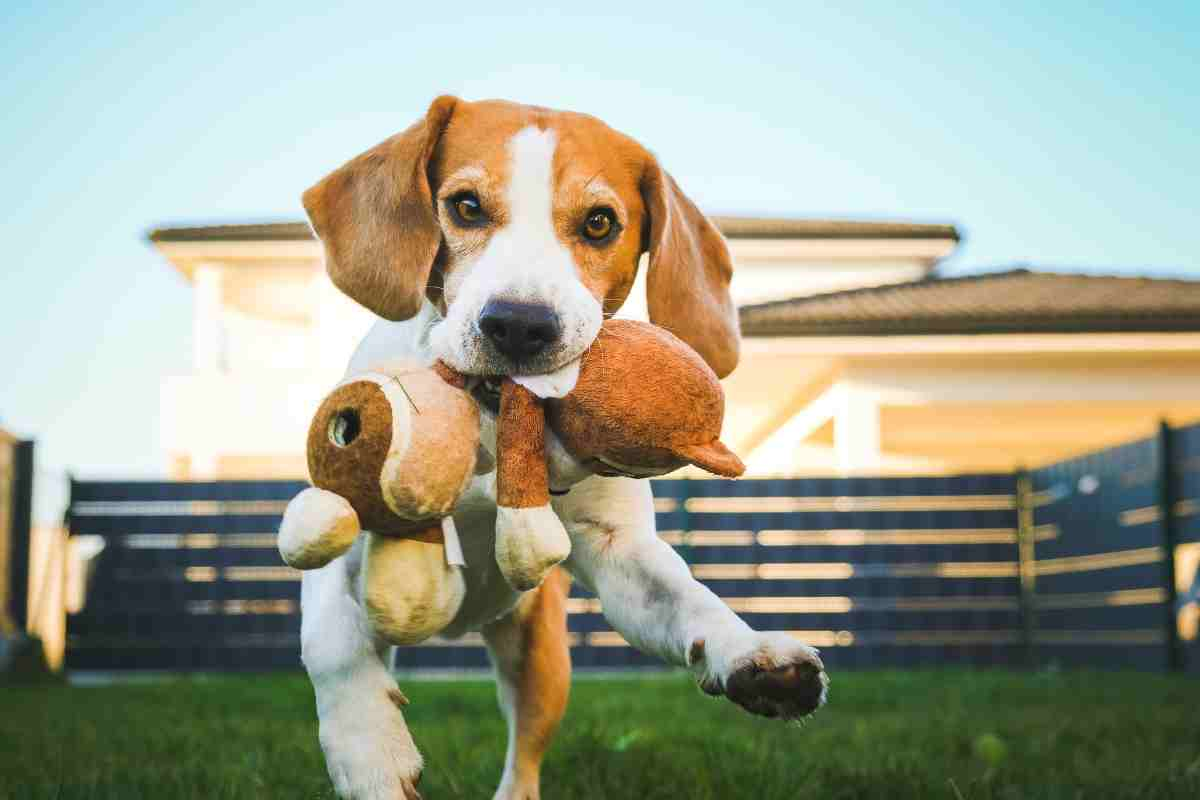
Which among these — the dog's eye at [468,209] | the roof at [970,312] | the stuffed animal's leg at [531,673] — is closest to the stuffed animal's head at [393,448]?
the dog's eye at [468,209]

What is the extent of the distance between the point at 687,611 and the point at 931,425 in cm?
1389

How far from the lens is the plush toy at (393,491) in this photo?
1933 millimetres

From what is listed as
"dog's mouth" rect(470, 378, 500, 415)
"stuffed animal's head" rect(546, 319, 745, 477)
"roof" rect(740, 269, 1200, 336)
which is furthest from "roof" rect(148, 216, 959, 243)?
"stuffed animal's head" rect(546, 319, 745, 477)

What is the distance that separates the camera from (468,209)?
257 centimetres

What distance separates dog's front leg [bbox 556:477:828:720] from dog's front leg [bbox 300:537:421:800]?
0.44 metres

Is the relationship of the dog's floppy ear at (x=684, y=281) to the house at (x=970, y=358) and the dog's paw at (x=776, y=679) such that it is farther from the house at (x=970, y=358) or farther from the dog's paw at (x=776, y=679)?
the house at (x=970, y=358)

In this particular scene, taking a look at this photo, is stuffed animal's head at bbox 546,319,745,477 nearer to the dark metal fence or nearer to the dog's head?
the dog's head

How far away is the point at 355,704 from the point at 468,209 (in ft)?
3.38

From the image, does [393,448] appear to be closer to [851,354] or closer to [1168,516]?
[1168,516]

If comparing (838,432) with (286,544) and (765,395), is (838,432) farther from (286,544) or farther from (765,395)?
(286,544)

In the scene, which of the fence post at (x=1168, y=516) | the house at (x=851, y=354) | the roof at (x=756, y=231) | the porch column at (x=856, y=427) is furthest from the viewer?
the roof at (x=756, y=231)

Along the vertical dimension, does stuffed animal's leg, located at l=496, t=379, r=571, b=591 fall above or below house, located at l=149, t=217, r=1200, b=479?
below

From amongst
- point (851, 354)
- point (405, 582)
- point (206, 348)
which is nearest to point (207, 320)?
point (206, 348)

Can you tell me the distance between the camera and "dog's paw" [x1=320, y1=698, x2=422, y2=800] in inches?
83.4
